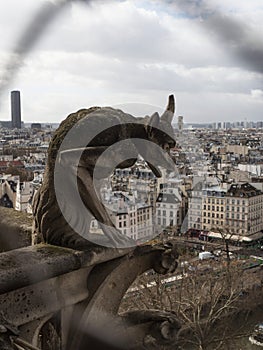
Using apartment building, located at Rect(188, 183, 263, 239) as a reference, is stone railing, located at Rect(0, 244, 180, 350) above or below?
above

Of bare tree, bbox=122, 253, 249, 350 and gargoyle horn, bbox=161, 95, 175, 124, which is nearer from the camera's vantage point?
gargoyle horn, bbox=161, 95, 175, 124

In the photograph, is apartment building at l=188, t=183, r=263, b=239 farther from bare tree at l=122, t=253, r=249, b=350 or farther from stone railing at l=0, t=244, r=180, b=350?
stone railing at l=0, t=244, r=180, b=350

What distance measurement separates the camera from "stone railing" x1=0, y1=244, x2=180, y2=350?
131 cm

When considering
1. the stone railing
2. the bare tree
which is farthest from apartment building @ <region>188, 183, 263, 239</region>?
the stone railing

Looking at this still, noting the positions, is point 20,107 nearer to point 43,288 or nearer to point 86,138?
point 86,138

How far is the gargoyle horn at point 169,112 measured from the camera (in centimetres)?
152

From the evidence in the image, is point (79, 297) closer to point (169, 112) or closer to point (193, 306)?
point (169, 112)

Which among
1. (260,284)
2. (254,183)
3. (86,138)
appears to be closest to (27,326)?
(86,138)

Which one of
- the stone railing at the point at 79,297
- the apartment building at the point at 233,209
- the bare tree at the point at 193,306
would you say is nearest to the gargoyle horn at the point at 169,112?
the stone railing at the point at 79,297

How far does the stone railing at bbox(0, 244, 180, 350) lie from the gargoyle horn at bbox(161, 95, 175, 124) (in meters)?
0.34

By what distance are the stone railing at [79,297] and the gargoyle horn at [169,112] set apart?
339mm

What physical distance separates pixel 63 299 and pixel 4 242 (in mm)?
446

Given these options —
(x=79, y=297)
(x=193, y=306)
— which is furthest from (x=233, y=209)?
(x=79, y=297)

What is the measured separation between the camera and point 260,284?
12398mm
